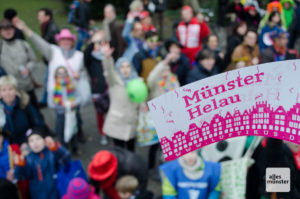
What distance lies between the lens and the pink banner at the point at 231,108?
1.87 meters

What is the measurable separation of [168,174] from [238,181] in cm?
62

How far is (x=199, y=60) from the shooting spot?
550 centimetres

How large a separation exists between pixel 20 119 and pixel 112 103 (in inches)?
42.0

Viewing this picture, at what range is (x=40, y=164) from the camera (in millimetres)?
3955

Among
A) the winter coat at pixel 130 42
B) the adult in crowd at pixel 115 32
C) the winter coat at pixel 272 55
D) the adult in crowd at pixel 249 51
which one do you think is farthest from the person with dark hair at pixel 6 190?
the adult in crowd at pixel 115 32

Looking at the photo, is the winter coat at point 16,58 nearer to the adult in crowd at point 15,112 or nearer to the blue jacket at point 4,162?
the adult in crowd at point 15,112

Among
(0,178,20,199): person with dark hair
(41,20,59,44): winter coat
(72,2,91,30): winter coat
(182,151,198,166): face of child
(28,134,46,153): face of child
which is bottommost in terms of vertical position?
(0,178,20,199): person with dark hair

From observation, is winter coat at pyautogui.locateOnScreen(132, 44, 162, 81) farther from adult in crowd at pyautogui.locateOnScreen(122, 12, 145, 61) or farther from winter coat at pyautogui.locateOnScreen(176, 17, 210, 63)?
winter coat at pyautogui.locateOnScreen(176, 17, 210, 63)

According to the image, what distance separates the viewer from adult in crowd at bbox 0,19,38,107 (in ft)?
18.2

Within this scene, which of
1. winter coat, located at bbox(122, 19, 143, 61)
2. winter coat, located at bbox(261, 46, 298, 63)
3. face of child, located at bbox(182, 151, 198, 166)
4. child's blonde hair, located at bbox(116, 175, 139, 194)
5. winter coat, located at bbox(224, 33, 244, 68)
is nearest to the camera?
face of child, located at bbox(182, 151, 198, 166)

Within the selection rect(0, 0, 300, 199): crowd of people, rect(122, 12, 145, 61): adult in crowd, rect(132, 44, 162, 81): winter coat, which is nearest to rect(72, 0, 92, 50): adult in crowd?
rect(0, 0, 300, 199): crowd of people

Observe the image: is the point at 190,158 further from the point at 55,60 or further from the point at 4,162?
the point at 55,60

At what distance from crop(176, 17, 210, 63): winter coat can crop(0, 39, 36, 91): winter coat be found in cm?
242

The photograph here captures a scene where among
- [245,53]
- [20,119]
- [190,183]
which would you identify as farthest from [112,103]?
[245,53]
